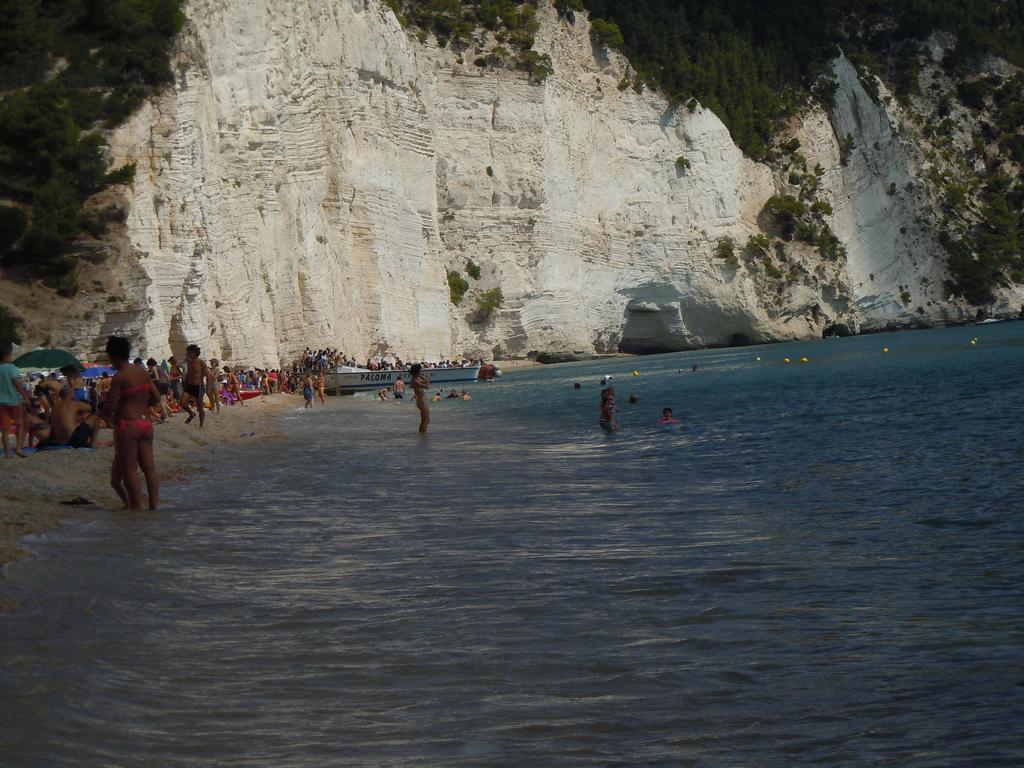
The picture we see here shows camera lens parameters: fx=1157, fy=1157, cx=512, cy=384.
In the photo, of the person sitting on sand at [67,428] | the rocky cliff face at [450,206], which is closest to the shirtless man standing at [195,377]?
the person sitting on sand at [67,428]

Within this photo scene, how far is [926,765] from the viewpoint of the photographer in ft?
13.7

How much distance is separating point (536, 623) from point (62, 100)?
1063 inches

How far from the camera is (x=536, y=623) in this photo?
245 inches

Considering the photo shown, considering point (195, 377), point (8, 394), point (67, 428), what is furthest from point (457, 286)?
point (8, 394)

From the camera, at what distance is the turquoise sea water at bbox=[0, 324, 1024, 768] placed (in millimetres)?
4496

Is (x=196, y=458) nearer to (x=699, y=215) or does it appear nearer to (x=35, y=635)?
(x=35, y=635)

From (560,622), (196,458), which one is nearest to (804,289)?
(196,458)

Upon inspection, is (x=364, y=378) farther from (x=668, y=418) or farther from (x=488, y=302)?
(x=668, y=418)

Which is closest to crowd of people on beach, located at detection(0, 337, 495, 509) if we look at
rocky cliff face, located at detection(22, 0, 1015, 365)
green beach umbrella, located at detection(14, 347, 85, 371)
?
green beach umbrella, located at detection(14, 347, 85, 371)

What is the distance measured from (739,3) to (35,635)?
8912 centimetres

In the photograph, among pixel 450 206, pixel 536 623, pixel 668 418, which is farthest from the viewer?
pixel 450 206

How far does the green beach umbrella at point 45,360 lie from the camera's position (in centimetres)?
1975

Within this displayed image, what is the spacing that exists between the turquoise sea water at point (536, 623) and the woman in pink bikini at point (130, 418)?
19.3 inches

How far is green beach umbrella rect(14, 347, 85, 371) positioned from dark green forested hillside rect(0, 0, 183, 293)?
23.9 ft
